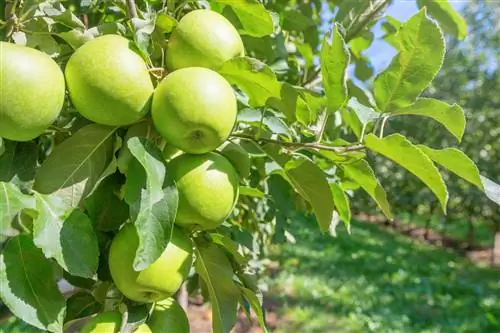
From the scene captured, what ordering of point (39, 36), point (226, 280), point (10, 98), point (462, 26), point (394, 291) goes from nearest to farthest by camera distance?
point (10, 98) < point (39, 36) < point (226, 280) < point (462, 26) < point (394, 291)

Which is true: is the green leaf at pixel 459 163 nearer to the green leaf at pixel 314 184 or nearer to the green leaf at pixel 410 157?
the green leaf at pixel 410 157

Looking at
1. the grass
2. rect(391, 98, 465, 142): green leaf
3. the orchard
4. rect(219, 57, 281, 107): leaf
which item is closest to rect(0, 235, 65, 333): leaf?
the orchard

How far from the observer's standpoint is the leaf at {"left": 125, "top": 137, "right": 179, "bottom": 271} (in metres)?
0.64

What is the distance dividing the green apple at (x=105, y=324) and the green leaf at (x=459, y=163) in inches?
18.4

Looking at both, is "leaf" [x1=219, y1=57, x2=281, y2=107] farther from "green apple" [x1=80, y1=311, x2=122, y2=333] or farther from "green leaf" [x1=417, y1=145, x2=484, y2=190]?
"green apple" [x1=80, y1=311, x2=122, y2=333]

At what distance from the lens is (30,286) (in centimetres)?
66

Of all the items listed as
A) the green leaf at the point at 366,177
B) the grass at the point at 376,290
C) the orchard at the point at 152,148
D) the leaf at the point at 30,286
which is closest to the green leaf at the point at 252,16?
the orchard at the point at 152,148

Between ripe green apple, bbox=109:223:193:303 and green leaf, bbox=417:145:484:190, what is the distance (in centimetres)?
36

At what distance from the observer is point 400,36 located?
2.48 feet

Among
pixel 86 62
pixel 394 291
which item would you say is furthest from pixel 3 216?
pixel 394 291

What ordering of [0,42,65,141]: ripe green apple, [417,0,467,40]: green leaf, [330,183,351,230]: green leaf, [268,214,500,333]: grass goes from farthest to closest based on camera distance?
[268,214,500,333]: grass < [417,0,467,40]: green leaf < [330,183,351,230]: green leaf < [0,42,65,141]: ripe green apple

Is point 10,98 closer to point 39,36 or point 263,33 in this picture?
point 39,36

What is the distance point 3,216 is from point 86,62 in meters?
0.20

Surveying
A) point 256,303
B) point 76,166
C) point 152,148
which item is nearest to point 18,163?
point 76,166
